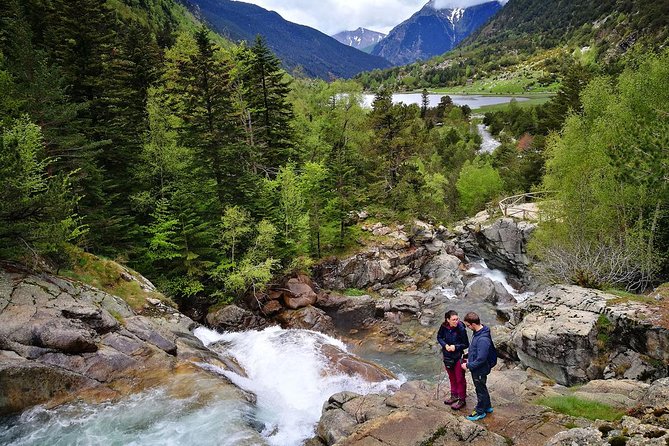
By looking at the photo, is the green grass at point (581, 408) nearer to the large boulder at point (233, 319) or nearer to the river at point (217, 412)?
the river at point (217, 412)

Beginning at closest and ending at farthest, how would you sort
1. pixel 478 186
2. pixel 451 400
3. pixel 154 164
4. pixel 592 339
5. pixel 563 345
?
1. pixel 451 400
2. pixel 592 339
3. pixel 563 345
4. pixel 154 164
5. pixel 478 186

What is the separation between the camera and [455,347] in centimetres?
1113

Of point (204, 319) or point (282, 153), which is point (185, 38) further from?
point (204, 319)

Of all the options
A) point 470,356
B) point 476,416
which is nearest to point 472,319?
point 470,356

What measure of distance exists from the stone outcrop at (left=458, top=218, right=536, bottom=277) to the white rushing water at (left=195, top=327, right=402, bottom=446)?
21.3 metres

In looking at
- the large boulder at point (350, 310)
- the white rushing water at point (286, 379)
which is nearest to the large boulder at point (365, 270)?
the large boulder at point (350, 310)

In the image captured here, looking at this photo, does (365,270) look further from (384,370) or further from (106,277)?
(106,277)

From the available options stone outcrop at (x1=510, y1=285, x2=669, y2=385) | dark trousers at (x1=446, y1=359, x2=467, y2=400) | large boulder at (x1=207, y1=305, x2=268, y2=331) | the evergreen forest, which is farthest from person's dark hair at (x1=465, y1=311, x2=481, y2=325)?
large boulder at (x1=207, y1=305, x2=268, y2=331)

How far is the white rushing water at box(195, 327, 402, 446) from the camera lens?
628 inches

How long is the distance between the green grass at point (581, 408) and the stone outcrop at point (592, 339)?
15.4ft

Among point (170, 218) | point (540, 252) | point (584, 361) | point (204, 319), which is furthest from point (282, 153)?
point (584, 361)

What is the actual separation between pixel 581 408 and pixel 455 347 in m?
3.91

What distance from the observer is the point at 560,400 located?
1172 centimetres

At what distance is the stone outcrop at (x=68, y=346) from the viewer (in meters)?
14.5
